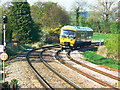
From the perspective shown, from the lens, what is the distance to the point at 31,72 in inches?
416

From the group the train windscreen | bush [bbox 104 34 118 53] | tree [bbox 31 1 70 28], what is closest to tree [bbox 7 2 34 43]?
tree [bbox 31 1 70 28]

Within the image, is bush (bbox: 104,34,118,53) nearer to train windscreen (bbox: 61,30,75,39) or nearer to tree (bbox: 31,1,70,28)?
train windscreen (bbox: 61,30,75,39)

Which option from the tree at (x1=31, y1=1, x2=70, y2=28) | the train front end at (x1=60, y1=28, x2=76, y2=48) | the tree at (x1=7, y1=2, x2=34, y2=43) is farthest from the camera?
the tree at (x1=31, y1=1, x2=70, y2=28)

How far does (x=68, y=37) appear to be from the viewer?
20.9 m

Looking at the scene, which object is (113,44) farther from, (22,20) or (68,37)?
(22,20)

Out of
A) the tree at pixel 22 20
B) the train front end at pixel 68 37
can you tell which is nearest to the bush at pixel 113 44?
→ the train front end at pixel 68 37

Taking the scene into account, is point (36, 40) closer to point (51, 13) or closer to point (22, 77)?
point (51, 13)

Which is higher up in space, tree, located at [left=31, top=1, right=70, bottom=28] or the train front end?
tree, located at [left=31, top=1, right=70, bottom=28]

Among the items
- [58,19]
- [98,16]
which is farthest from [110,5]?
[58,19]

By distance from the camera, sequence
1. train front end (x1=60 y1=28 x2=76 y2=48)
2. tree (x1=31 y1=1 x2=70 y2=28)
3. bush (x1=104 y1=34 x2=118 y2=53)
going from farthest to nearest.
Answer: tree (x1=31 y1=1 x2=70 y2=28)
train front end (x1=60 y1=28 x2=76 y2=48)
bush (x1=104 y1=34 x2=118 y2=53)

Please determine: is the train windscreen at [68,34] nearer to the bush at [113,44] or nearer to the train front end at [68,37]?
the train front end at [68,37]

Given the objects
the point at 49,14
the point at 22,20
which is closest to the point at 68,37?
the point at 22,20

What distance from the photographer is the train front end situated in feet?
68.1

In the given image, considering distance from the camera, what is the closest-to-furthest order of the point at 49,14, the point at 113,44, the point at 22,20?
the point at 113,44
the point at 22,20
the point at 49,14
